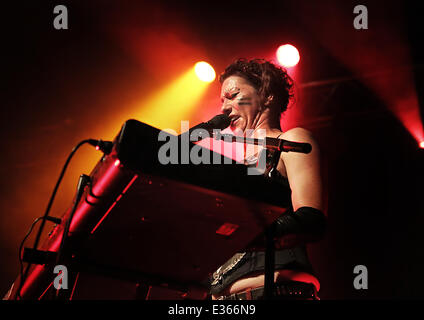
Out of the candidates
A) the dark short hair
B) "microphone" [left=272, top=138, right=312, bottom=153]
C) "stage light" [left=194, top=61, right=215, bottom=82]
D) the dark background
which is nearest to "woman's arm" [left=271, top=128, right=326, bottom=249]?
"microphone" [left=272, top=138, right=312, bottom=153]

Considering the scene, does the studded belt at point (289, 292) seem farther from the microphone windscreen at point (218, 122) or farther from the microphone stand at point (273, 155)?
the microphone windscreen at point (218, 122)

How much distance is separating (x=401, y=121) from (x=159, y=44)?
2222mm

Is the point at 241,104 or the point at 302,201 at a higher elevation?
the point at 241,104

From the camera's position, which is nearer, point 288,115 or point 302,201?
point 302,201

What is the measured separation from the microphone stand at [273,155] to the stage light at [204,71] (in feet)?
8.43

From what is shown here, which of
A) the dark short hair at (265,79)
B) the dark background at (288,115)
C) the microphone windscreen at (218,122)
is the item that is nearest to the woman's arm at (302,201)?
the microphone windscreen at (218,122)

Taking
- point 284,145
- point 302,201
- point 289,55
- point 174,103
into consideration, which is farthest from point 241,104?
point 174,103

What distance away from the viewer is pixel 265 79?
2021 mm

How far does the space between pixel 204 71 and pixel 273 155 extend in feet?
9.07

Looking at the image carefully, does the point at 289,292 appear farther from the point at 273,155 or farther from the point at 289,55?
the point at 289,55

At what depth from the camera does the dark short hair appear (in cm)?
202

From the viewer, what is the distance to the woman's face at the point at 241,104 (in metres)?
1.94

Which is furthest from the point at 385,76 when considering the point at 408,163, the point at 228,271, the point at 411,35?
the point at 228,271
